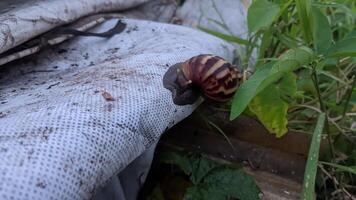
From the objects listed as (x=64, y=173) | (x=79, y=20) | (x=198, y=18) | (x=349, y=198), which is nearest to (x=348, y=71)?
(x=349, y=198)

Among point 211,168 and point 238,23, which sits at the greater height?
point 238,23

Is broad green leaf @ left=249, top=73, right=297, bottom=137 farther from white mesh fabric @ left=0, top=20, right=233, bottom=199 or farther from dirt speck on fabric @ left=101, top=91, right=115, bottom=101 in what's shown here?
dirt speck on fabric @ left=101, top=91, right=115, bottom=101

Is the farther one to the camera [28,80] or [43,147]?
[28,80]

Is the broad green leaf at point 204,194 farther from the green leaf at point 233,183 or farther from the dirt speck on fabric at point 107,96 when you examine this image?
the dirt speck on fabric at point 107,96

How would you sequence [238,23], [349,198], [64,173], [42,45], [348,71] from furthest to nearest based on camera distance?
[238,23]
[348,71]
[42,45]
[349,198]
[64,173]

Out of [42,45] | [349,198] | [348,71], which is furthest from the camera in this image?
[348,71]

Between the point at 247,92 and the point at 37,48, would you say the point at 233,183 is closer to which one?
the point at 247,92

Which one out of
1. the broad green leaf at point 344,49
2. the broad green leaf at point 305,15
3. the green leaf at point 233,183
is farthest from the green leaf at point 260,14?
the green leaf at point 233,183

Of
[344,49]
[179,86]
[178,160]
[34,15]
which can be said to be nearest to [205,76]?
[179,86]

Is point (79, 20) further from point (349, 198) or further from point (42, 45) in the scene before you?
point (349, 198)
